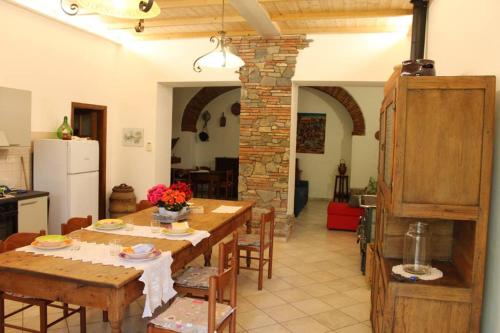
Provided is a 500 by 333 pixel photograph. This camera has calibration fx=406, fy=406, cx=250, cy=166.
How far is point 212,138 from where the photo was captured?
1172 cm

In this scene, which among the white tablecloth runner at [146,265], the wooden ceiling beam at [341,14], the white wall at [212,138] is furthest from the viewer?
the white wall at [212,138]

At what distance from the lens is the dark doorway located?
6.77m

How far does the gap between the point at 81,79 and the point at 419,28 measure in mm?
4776

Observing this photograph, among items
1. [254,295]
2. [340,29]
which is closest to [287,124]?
[340,29]

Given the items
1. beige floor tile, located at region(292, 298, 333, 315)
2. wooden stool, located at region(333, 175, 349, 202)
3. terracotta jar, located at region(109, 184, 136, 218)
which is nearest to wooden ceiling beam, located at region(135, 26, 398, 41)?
terracotta jar, located at region(109, 184, 136, 218)

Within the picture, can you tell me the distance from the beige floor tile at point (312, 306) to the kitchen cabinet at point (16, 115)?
3.67 meters

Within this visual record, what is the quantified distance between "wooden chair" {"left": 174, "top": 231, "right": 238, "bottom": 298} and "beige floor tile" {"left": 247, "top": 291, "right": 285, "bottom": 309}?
882mm

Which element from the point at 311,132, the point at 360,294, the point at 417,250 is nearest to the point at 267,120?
the point at 360,294

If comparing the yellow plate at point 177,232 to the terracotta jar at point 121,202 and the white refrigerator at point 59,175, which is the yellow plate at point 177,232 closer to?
the white refrigerator at point 59,175

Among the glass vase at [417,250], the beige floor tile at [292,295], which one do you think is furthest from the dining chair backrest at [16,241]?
the glass vase at [417,250]

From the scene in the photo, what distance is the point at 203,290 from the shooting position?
302 centimetres

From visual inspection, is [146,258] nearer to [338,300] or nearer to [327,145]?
[338,300]

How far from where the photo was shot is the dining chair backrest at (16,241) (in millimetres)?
2832

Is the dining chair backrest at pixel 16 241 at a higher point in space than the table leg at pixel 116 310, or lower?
higher
